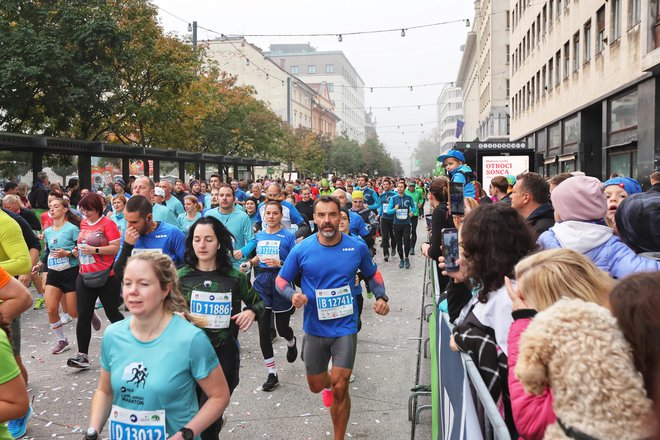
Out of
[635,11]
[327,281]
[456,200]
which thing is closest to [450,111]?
[635,11]

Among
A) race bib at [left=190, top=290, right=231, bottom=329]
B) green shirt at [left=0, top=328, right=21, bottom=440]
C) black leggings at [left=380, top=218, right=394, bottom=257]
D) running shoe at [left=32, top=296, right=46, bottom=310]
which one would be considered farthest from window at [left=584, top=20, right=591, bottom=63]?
green shirt at [left=0, top=328, right=21, bottom=440]

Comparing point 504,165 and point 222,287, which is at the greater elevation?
point 504,165

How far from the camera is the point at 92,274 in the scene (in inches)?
252

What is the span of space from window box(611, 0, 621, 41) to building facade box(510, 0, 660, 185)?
32 mm

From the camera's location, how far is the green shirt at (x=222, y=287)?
13.9 feet

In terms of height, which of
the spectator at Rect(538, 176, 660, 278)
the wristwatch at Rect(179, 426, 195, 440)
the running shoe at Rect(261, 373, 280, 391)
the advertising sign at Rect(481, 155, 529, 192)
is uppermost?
the advertising sign at Rect(481, 155, 529, 192)

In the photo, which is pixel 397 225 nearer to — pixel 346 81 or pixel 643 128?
pixel 643 128

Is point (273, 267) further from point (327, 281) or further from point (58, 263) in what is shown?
point (58, 263)

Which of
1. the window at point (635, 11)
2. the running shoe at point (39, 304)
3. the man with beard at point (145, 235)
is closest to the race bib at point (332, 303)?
the man with beard at point (145, 235)

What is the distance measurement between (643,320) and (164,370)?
2035mm

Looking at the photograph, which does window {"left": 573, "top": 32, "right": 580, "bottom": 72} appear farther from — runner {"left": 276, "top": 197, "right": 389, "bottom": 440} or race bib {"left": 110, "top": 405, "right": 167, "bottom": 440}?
race bib {"left": 110, "top": 405, "right": 167, "bottom": 440}

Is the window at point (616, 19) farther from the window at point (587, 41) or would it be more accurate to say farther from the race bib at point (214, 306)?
the race bib at point (214, 306)

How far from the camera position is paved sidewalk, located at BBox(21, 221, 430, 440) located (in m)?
5.01

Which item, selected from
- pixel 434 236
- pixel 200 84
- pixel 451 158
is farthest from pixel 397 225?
pixel 200 84
